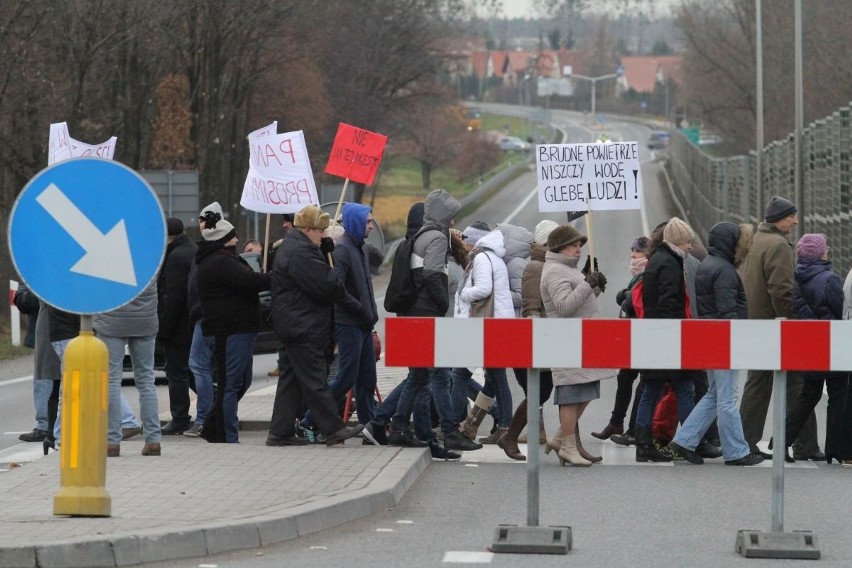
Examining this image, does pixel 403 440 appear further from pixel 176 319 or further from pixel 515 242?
pixel 176 319

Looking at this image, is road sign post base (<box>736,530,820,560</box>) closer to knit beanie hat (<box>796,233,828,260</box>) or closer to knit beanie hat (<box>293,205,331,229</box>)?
knit beanie hat (<box>796,233,828,260</box>)

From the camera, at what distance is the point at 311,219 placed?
39.5 feet

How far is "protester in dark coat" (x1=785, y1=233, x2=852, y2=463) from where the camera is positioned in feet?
40.1

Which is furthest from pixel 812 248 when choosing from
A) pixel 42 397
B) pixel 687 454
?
pixel 42 397

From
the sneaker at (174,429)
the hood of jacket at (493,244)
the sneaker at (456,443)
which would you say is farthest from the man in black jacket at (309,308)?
the sneaker at (174,429)

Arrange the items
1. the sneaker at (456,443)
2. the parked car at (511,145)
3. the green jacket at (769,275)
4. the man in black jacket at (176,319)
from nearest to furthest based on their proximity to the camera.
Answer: the sneaker at (456,443)
the green jacket at (769,275)
the man in black jacket at (176,319)
the parked car at (511,145)

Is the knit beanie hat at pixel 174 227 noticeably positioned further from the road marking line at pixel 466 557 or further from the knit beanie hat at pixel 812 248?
the road marking line at pixel 466 557

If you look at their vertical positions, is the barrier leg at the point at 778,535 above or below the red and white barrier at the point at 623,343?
below

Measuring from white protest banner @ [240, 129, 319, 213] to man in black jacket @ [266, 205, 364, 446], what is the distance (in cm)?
195

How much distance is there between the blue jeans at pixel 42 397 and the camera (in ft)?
43.6

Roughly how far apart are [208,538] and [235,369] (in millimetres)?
4122

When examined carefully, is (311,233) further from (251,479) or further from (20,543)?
(20,543)

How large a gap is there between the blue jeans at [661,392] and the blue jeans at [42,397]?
4.63 metres

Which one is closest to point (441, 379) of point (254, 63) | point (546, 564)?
point (546, 564)
